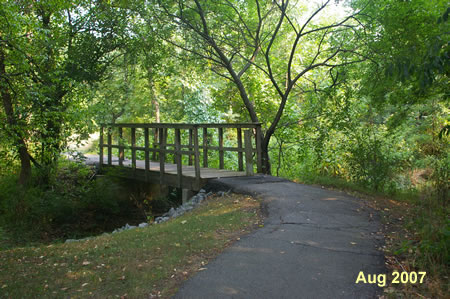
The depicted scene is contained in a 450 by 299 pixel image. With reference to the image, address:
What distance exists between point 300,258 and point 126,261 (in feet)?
6.97

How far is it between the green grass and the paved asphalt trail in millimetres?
332

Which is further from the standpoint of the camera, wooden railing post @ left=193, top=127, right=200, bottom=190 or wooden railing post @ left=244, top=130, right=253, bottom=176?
wooden railing post @ left=244, top=130, right=253, bottom=176

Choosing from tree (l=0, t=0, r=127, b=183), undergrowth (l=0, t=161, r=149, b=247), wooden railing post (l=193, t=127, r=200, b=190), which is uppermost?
tree (l=0, t=0, r=127, b=183)

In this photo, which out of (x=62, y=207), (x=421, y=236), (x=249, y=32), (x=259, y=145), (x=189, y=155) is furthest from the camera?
(x=189, y=155)

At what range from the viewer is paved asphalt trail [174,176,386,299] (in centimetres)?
356

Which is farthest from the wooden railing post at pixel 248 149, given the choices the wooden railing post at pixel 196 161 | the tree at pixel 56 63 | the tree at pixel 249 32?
the tree at pixel 56 63

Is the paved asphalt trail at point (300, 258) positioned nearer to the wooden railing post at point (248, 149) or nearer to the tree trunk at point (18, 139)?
the wooden railing post at point (248, 149)

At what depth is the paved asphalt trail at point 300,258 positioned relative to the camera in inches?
140

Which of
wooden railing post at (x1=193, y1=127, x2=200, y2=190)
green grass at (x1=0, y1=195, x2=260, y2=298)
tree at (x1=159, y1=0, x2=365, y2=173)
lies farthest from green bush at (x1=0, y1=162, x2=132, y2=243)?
tree at (x1=159, y1=0, x2=365, y2=173)

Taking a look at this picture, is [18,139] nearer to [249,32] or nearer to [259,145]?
[259,145]

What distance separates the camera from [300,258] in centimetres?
434

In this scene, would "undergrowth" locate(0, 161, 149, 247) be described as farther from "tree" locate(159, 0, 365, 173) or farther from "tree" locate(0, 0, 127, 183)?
"tree" locate(159, 0, 365, 173)

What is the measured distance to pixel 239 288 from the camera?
11.8ft

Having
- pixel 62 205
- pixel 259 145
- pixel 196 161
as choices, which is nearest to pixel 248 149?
pixel 259 145
